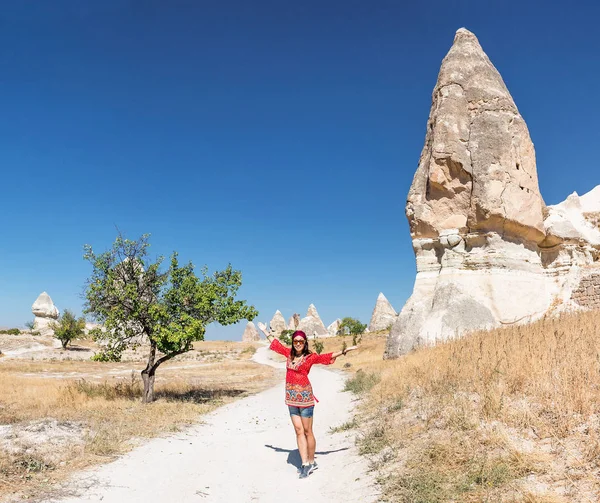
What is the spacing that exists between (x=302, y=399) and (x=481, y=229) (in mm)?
13929

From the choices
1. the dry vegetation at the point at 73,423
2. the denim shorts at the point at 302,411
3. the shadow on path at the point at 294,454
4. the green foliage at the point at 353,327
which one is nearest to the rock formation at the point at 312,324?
the green foliage at the point at 353,327

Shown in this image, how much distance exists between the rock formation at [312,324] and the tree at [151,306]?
65.8 metres

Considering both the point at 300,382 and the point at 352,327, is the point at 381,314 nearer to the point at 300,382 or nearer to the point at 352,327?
the point at 352,327

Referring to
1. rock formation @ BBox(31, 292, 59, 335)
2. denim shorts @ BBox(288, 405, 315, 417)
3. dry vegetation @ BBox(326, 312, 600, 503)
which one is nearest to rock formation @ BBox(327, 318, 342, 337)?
rock formation @ BBox(31, 292, 59, 335)

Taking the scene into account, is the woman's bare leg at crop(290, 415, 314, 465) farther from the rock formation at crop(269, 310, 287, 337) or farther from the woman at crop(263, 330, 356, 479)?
the rock formation at crop(269, 310, 287, 337)

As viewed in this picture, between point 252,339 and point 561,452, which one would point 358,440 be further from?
point 252,339

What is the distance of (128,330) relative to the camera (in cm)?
1404

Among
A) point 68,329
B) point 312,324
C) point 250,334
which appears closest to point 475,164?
point 68,329

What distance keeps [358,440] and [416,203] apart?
13997mm

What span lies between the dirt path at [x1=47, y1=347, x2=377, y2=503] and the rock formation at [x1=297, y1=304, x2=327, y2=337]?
7117cm

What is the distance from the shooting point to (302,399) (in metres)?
6.47

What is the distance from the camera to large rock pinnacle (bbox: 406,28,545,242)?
17.6 meters

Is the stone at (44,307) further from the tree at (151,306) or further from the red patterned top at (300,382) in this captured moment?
the red patterned top at (300,382)

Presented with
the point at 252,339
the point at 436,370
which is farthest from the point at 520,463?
the point at 252,339
